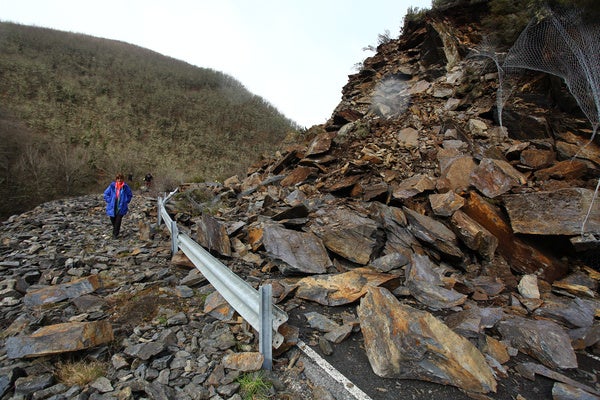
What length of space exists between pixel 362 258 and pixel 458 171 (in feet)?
10.1

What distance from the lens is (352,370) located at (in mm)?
2111

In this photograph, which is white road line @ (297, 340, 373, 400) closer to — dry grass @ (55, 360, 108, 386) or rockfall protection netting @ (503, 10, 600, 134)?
dry grass @ (55, 360, 108, 386)

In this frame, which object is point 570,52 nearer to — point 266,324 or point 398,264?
point 398,264

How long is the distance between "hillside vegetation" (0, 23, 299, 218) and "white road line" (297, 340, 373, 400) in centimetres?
1275

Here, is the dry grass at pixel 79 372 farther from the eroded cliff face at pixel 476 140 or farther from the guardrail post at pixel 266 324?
the eroded cliff face at pixel 476 140

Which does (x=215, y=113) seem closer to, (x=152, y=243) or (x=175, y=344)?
(x=152, y=243)

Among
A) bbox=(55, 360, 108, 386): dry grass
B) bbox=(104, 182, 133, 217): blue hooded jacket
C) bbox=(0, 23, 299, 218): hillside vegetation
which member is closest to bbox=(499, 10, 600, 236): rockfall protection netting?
bbox=(55, 360, 108, 386): dry grass

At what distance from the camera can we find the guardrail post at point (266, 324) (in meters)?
1.95

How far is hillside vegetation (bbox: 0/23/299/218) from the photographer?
59.1 ft

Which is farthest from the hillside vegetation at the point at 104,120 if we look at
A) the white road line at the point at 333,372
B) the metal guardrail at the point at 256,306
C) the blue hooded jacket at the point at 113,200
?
the white road line at the point at 333,372

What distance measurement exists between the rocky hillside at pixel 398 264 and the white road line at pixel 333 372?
0.08 metres

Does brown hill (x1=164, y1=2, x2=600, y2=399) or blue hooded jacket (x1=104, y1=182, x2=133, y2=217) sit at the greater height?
brown hill (x1=164, y1=2, x2=600, y2=399)

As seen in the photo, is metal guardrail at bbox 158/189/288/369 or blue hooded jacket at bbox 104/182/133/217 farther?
blue hooded jacket at bbox 104/182/133/217

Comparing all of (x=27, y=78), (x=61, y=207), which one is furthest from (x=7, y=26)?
(x=61, y=207)
